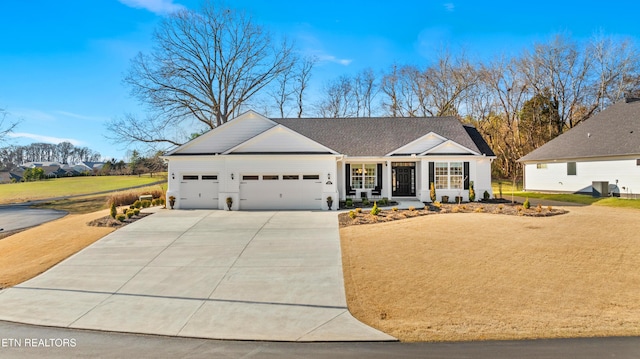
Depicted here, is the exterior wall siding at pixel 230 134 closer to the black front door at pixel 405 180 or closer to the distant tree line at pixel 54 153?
the black front door at pixel 405 180

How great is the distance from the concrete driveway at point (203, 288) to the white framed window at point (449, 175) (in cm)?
989

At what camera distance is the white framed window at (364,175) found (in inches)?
872

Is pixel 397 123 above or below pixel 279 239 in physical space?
above

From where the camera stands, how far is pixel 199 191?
775 inches

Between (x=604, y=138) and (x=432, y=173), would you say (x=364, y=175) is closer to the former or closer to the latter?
(x=432, y=173)

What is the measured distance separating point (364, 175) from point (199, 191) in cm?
1010

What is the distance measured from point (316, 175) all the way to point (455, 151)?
8.82 meters

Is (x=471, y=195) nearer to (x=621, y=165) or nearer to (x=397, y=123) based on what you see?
(x=397, y=123)

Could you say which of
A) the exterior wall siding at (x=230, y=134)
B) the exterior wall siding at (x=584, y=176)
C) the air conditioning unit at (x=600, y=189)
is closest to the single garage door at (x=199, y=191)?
the exterior wall siding at (x=230, y=134)

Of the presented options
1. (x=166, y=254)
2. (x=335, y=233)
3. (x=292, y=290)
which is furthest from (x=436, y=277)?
(x=166, y=254)

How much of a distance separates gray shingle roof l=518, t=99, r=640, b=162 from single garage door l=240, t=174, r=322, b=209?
1894 centimetres

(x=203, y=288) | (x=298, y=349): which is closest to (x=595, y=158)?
(x=298, y=349)

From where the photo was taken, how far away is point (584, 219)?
13961mm

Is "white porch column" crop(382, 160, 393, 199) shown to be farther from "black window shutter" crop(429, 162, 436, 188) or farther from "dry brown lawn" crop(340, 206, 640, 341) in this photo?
"dry brown lawn" crop(340, 206, 640, 341)
